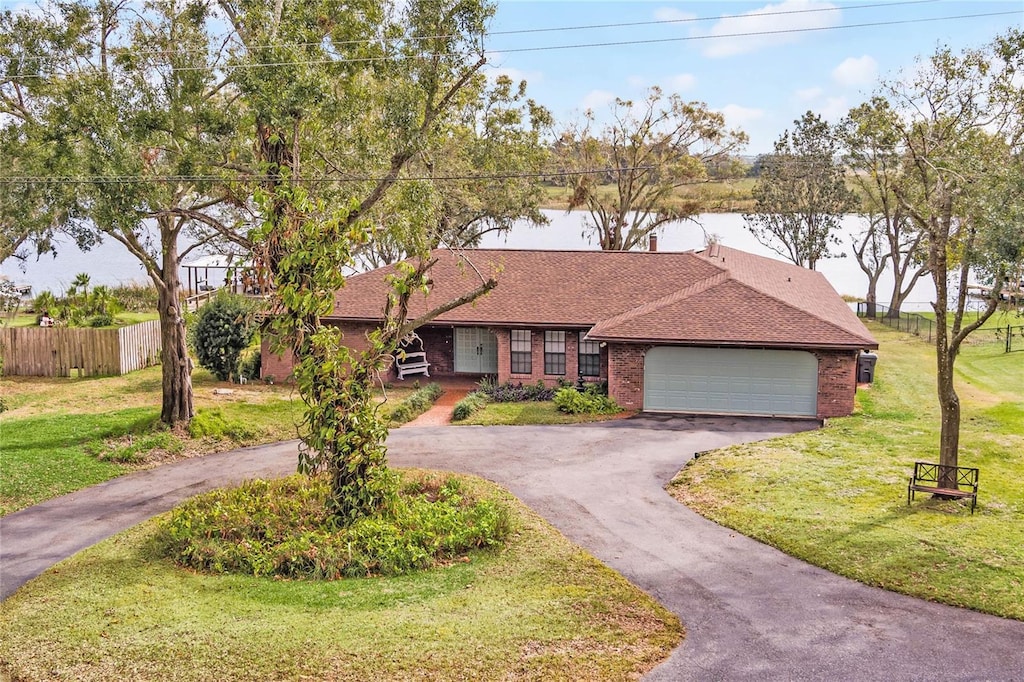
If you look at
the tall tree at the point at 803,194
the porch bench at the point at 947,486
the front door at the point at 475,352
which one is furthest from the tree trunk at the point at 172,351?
the tall tree at the point at 803,194

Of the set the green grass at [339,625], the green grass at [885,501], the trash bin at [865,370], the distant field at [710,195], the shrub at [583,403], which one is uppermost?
the distant field at [710,195]

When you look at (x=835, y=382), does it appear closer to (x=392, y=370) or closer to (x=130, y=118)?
(x=392, y=370)

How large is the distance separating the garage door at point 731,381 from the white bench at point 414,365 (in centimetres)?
784

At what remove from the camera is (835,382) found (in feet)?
81.7

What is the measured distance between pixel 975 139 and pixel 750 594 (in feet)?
31.9

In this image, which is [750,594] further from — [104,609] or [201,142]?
[201,142]

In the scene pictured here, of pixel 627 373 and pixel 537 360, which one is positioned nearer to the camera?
pixel 627 373

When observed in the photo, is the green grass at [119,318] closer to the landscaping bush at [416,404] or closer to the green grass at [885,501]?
the landscaping bush at [416,404]

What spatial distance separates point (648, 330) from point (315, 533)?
13.8m

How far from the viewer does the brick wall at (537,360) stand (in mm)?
28406

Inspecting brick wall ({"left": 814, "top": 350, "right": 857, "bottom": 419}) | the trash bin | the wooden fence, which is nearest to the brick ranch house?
brick wall ({"left": 814, "top": 350, "right": 857, "bottom": 419})

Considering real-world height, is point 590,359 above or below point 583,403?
above

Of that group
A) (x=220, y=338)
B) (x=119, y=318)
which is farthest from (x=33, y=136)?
(x=119, y=318)

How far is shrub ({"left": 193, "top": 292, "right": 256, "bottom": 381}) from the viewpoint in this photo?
28844 mm
